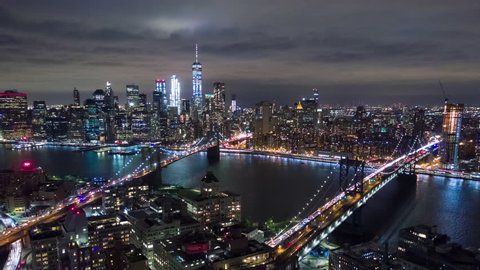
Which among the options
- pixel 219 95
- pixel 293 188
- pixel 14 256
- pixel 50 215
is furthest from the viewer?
pixel 219 95

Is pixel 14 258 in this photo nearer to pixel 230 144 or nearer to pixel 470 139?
pixel 230 144

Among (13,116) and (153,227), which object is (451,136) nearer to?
(153,227)

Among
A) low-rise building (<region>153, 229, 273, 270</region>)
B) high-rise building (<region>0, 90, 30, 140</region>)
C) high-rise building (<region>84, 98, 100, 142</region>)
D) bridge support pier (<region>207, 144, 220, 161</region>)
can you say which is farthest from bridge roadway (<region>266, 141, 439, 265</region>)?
high-rise building (<region>0, 90, 30, 140</region>)

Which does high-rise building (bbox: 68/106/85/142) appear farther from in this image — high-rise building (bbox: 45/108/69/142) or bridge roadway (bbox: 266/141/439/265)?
bridge roadway (bbox: 266/141/439/265)

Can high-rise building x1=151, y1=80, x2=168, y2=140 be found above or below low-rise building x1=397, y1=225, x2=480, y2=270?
above

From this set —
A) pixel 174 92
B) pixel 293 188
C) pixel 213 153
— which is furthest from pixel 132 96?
pixel 293 188

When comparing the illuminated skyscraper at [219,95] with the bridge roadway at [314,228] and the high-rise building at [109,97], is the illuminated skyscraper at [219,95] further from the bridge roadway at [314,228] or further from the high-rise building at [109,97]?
the bridge roadway at [314,228]

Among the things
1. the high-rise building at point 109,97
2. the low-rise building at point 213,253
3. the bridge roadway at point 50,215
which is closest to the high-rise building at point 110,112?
the high-rise building at point 109,97
